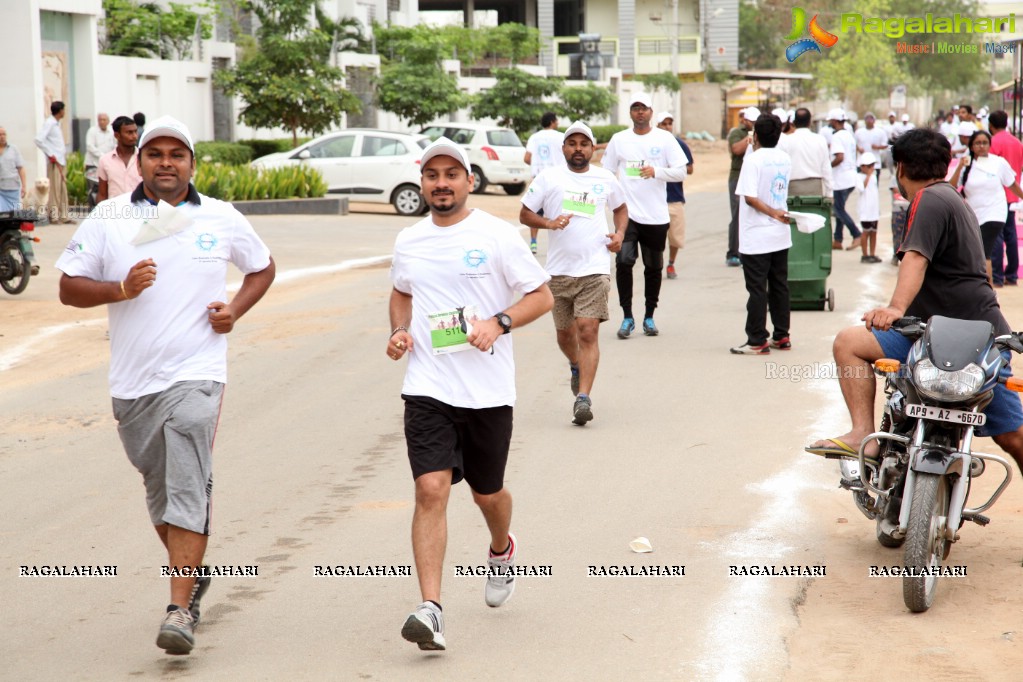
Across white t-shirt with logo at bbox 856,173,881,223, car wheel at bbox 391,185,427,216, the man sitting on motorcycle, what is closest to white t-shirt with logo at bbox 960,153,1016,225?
white t-shirt with logo at bbox 856,173,881,223

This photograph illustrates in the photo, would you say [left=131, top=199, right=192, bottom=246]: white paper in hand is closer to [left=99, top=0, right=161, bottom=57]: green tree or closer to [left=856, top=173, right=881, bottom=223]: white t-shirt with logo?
[left=856, top=173, right=881, bottom=223]: white t-shirt with logo

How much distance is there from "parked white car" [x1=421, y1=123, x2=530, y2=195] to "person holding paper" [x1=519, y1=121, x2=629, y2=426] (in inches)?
896

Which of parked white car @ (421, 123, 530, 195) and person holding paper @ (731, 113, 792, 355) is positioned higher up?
parked white car @ (421, 123, 530, 195)

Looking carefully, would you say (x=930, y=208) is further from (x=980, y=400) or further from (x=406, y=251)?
(x=406, y=251)

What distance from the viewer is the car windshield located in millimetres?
32281

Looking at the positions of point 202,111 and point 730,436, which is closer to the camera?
point 730,436

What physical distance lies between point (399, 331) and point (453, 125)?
28064 mm

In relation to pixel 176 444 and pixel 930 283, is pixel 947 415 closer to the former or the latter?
pixel 930 283

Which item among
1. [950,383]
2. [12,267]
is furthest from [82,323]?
[950,383]

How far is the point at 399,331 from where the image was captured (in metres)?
5.13

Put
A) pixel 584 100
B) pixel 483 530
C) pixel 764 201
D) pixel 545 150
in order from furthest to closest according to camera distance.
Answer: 1. pixel 584 100
2. pixel 545 150
3. pixel 764 201
4. pixel 483 530

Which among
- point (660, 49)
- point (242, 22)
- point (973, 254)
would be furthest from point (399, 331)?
point (660, 49)

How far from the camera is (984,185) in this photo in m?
14.4

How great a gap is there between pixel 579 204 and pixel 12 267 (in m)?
8.28
